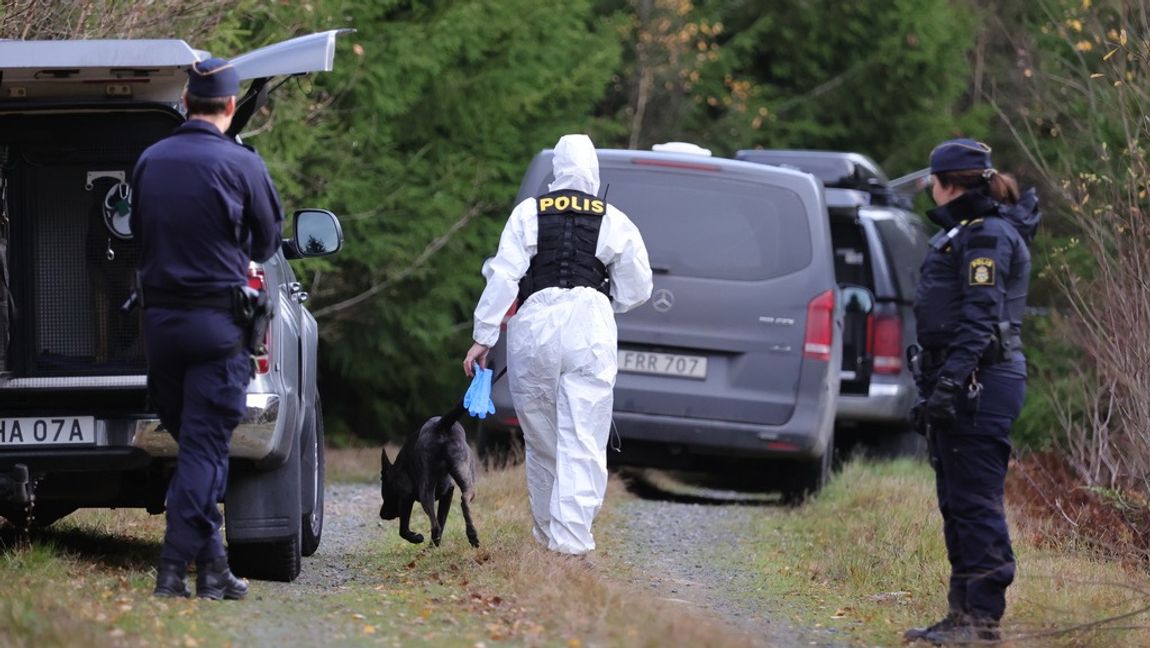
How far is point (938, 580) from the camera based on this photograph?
27.0 feet

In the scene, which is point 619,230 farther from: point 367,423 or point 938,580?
point 367,423

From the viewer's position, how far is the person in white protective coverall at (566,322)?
8.01 meters

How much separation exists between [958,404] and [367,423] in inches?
533

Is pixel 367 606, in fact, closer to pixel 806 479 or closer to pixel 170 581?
pixel 170 581

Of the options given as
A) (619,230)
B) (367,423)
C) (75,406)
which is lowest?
(367,423)

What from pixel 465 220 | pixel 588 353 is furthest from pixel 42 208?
pixel 465 220

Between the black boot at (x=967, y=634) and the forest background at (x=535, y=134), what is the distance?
90.1 inches

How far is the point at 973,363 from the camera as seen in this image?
6.61 metres

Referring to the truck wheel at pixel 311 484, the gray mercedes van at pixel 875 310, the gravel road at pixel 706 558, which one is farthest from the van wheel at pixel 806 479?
the truck wheel at pixel 311 484

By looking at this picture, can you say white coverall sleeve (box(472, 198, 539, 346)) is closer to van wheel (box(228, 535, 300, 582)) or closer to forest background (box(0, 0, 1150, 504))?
van wheel (box(228, 535, 300, 582))

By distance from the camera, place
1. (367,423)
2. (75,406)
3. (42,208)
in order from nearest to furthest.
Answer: (75,406)
(42,208)
(367,423)

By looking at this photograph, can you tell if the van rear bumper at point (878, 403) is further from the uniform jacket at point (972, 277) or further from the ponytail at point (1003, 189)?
the ponytail at point (1003, 189)

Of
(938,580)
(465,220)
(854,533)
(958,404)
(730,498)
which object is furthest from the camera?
(465,220)

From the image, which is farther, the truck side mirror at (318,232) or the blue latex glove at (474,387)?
the blue latex glove at (474,387)
